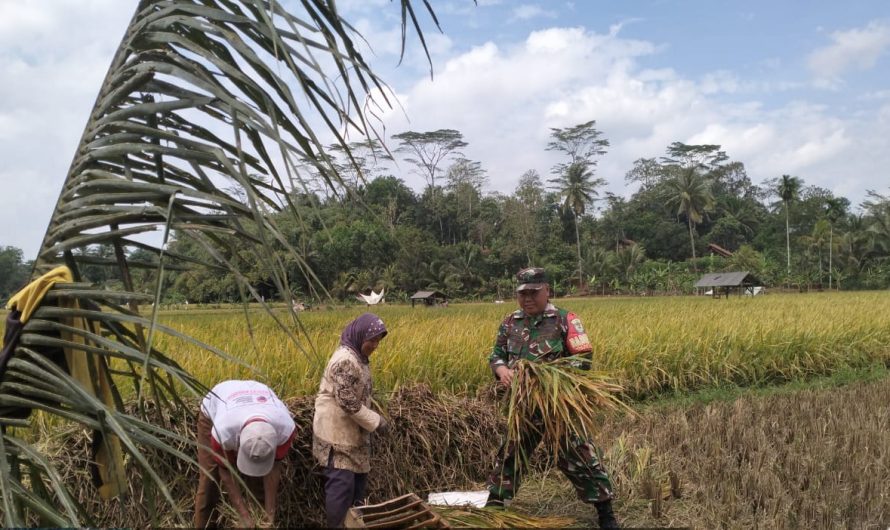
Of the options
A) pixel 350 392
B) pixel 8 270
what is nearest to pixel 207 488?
pixel 350 392

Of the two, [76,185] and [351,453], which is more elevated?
[76,185]

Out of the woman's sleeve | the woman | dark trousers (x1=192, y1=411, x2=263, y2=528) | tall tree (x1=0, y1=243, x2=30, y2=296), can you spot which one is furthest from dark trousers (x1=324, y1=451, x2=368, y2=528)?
tall tree (x1=0, y1=243, x2=30, y2=296)

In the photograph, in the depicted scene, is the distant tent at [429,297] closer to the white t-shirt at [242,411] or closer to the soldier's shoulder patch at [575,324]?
the soldier's shoulder patch at [575,324]

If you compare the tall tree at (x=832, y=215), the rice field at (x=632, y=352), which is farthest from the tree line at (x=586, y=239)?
the rice field at (x=632, y=352)

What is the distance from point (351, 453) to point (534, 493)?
54.2 inches

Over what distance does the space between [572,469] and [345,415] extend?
1.26 meters

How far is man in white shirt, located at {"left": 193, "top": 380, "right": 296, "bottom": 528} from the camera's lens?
121 inches

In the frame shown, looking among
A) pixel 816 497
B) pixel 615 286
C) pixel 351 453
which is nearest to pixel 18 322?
pixel 351 453

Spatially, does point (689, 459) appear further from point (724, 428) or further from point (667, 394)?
point (667, 394)

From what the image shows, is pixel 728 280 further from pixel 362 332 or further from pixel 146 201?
pixel 146 201

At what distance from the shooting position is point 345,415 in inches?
139

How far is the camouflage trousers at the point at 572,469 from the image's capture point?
11.5ft

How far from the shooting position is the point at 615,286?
1726 inches

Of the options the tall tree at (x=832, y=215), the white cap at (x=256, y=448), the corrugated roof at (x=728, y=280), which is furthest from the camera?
the tall tree at (x=832, y=215)
